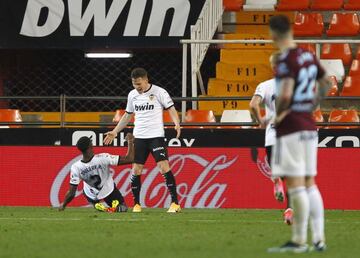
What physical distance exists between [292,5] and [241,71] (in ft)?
6.80

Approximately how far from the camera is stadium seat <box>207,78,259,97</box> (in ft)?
66.9

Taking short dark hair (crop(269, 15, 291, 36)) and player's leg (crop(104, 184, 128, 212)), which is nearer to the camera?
short dark hair (crop(269, 15, 291, 36))

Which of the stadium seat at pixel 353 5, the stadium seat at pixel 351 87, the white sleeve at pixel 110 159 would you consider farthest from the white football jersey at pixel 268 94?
the stadium seat at pixel 353 5

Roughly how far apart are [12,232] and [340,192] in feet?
25.7

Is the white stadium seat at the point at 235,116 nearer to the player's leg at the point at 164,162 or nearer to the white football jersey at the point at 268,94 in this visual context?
the player's leg at the point at 164,162

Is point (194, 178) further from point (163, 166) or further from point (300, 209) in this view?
point (300, 209)

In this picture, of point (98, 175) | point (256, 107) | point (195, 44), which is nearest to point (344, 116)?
point (195, 44)

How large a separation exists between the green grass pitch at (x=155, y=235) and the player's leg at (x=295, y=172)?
0.22 meters

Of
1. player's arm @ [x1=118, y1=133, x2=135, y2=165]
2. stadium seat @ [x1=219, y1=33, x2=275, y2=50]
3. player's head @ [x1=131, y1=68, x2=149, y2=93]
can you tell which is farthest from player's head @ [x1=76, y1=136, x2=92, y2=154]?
stadium seat @ [x1=219, y1=33, x2=275, y2=50]

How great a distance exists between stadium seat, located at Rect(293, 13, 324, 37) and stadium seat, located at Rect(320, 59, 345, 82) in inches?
39.2

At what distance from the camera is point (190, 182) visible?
17.6 metres

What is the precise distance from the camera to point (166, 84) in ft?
70.8

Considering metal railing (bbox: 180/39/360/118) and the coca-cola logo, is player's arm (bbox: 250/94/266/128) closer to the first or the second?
the coca-cola logo

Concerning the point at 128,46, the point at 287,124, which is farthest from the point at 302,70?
the point at 128,46
